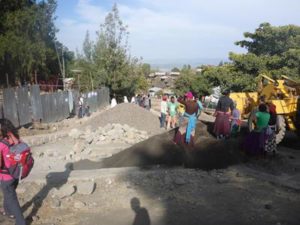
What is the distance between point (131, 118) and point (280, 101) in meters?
7.43

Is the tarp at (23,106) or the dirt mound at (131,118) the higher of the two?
the tarp at (23,106)

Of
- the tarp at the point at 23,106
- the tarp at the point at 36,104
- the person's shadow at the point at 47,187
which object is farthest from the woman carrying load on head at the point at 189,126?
the tarp at the point at 36,104

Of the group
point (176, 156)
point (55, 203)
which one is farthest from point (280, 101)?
point (55, 203)

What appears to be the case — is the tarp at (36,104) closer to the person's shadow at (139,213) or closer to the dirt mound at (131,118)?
the dirt mound at (131,118)

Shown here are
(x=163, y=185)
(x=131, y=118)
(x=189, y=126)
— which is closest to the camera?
(x=163, y=185)

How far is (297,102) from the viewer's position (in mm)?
12289

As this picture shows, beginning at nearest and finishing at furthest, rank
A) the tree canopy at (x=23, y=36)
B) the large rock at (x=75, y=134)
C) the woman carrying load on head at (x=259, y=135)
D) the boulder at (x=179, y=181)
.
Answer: the boulder at (x=179, y=181) → the woman carrying load on head at (x=259, y=135) → the large rock at (x=75, y=134) → the tree canopy at (x=23, y=36)

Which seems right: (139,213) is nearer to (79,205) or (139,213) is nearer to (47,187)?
(79,205)

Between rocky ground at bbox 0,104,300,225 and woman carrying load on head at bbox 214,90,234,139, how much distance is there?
33 centimetres

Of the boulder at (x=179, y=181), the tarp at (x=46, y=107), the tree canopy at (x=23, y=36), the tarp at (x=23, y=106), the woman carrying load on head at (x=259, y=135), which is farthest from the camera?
the tree canopy at (x=23, y=36)

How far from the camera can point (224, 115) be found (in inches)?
474

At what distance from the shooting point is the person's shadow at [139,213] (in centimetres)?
632

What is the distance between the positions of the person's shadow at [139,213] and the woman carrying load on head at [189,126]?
168 inches

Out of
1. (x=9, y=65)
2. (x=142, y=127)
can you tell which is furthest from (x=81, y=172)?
(x=9, y=65)
